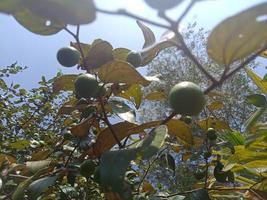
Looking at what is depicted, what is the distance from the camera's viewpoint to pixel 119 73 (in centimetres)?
98

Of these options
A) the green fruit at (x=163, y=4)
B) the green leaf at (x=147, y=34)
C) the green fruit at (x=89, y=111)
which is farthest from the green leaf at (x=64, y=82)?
the green fruit at (x=163, y=4)

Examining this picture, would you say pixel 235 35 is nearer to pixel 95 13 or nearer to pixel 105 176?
pixel 95 13

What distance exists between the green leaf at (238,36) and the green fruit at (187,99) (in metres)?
0.09

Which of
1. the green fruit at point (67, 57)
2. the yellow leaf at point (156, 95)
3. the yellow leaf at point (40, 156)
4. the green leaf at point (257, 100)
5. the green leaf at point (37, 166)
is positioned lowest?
the green leaf at point (257, 100)

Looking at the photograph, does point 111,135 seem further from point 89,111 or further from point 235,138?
point 235,138

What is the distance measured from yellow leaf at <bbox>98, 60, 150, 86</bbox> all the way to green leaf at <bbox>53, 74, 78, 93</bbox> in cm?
18

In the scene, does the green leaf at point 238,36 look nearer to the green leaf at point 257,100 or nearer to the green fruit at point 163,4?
the green fruit at point 163,4

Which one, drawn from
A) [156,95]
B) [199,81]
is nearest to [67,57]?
[156,95]

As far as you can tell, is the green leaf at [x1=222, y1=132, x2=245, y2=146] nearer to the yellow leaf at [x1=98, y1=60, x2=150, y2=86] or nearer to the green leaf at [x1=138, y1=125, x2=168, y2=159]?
the yellow leaf at [x1=98, y1=60, x2=150, y2=86]

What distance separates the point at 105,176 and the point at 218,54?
0.30 m

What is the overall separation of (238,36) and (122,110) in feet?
1.69

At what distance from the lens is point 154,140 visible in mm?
805

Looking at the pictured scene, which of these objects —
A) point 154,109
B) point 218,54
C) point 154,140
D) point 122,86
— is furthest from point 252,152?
point 154,109

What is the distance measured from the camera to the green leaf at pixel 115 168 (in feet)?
2.47
